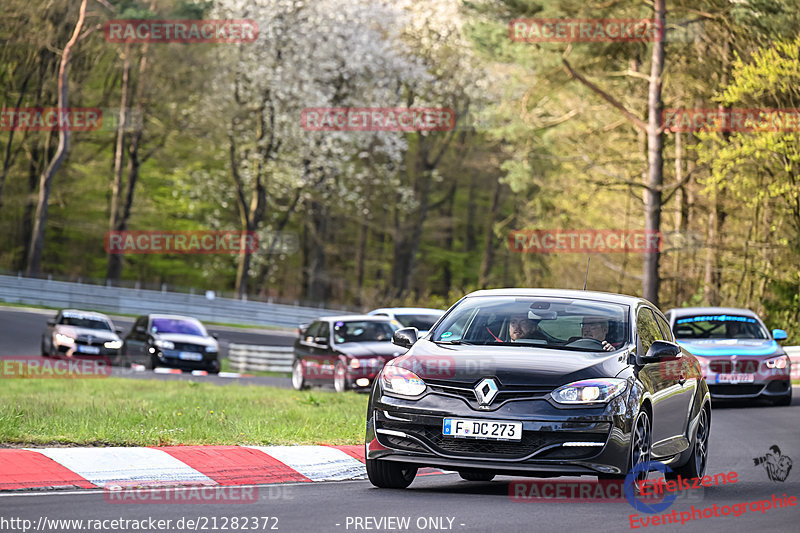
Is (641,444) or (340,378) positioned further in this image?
(340,378)

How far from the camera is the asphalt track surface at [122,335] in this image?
2952 cm

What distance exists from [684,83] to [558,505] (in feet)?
112

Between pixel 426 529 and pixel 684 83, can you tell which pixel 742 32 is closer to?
pixel 684 83

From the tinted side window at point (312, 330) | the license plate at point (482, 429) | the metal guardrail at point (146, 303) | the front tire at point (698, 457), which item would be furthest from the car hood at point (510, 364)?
the metal guardrail at point (146, 303)

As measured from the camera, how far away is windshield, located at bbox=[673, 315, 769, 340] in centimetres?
2152

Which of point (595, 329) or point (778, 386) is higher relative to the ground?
point (595, 329)

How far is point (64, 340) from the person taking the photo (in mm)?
32688

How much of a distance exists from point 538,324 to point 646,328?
111 centimetres

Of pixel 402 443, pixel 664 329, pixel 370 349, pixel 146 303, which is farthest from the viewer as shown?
pixel 146 303

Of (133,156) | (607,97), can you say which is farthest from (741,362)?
(133,156)

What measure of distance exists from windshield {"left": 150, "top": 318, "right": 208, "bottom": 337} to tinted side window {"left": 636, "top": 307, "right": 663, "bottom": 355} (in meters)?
22.5

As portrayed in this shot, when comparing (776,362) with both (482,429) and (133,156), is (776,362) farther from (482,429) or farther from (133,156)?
(133,156)

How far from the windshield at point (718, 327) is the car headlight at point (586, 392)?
12.8 metres

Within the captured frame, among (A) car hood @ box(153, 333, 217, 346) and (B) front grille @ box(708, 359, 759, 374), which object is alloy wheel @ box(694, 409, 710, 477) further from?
(A) car hood @ box(153, 333, 217, 346)
